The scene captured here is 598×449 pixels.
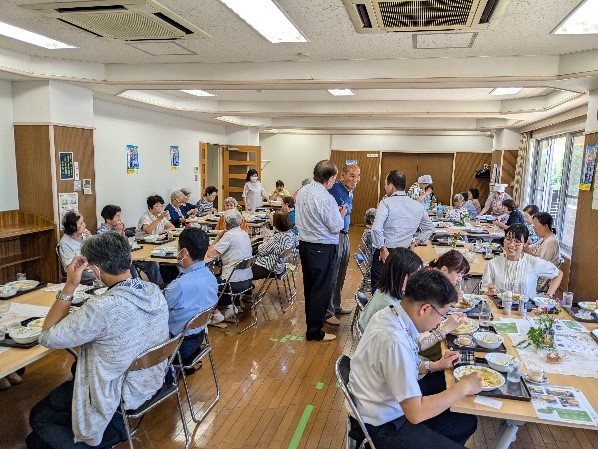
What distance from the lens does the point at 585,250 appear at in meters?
5.15

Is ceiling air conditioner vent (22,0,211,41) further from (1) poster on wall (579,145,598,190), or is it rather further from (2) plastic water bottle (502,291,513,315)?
(1) poster on wall (579,145,598,190)

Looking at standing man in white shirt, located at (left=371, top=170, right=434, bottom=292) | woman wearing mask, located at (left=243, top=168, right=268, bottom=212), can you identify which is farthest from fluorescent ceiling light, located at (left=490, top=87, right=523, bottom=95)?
woman wearing mask, located at (left=243, top=168, right=268, bottom=212)

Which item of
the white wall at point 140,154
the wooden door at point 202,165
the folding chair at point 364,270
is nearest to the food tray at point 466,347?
the folding chair at point 364,270

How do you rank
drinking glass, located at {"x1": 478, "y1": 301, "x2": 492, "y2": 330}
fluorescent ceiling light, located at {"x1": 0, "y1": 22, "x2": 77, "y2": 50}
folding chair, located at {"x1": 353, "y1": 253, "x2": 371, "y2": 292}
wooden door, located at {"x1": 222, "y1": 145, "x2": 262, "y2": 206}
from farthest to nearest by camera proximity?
wooden door, located at {"x1": 222, "y1": 145, "x2": 262, "y2": 206}
folding chair, located at {"x1": 353, "y1": 253, "x2": 371, "y2": 292}
fluorescent ceiling light, located at {"x1": 0, "y1": 22, "x2": 77, "y2": 50}
drinking glass, located at {"x1": 478, "y1": 301, "x2": 492, "y2": 330}

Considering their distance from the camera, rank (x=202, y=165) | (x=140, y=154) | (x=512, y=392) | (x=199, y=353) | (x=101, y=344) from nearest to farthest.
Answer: (x=512, y=392), (x=101, y=344), (x=199, y=353), (x=140, y=154), (x=202, y=165)

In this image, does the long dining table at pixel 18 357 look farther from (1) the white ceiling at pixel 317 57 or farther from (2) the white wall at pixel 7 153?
(2) the white wall at pixel 7 153

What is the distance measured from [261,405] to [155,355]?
4.46 feet

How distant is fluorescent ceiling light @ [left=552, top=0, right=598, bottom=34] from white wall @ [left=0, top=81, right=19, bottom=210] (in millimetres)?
5958

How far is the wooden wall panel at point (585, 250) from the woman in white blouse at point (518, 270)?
1765 millimetres

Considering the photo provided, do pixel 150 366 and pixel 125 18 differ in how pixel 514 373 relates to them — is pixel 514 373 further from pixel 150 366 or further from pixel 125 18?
pixel 125 18

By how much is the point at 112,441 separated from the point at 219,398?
1.23 meters

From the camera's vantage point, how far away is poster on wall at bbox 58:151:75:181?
18.7 feet

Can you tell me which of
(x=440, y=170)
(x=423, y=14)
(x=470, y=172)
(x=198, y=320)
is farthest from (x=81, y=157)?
(x=470, y=172)

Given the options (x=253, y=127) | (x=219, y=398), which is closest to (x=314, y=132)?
(x=253, y=127)
